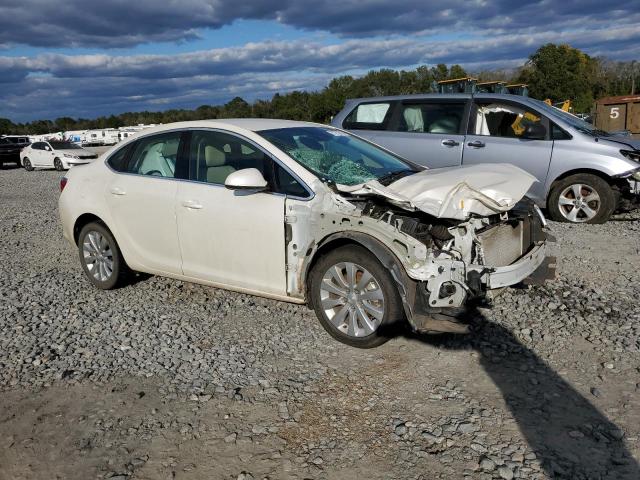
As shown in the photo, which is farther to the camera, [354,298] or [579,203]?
[579,203]

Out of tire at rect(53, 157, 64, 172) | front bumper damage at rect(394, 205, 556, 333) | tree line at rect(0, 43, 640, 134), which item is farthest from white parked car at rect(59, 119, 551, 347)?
tree line at rect(0, 43, 640, 134)

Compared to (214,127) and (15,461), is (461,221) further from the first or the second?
(15,461)

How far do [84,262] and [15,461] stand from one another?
11.1ft

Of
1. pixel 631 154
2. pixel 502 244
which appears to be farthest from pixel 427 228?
pixel 631 154

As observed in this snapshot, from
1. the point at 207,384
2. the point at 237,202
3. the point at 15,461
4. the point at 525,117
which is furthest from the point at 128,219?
the point at 525,117

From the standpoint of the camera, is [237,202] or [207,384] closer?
[207,384]

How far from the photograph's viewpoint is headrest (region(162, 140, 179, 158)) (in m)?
5.51

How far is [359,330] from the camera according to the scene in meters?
4.42

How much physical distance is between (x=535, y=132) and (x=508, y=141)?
39 centimetres

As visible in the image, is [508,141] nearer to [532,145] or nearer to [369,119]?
[532,145]

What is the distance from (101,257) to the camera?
6180 millimetres

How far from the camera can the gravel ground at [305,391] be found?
3.12 meters

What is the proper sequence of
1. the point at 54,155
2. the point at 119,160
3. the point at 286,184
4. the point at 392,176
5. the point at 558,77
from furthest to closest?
the point at 558,77
the point at 54,155
the point at 119,160
the point at 392,176
the point at 286,184

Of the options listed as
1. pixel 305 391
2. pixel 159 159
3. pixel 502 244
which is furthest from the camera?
pixel 159 159
